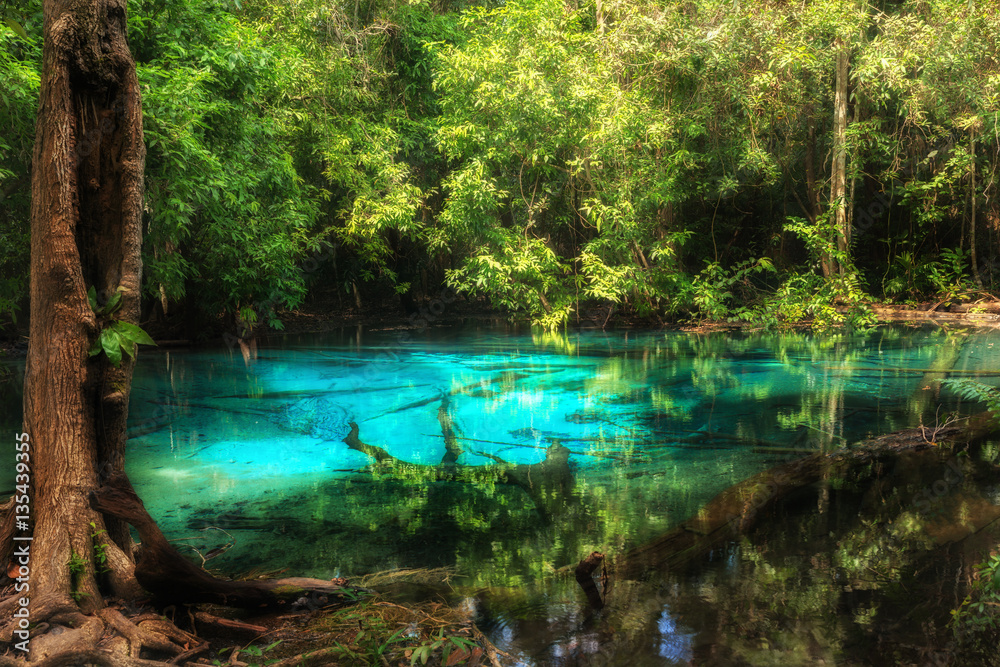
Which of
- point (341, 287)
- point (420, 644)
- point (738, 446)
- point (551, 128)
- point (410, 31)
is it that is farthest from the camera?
point (341, 287)

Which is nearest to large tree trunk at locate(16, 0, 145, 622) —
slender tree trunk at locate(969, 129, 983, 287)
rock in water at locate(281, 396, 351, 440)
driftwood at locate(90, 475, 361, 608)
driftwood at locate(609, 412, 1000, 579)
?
driftwood at locate(90, 475, 361, 608)

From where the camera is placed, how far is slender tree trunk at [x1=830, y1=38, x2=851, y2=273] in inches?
512

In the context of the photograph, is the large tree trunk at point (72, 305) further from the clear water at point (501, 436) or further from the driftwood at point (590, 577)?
the driftwood at point (590, 577)

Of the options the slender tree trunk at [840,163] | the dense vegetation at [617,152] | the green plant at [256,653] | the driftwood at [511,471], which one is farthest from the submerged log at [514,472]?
the slender tree trunk at [840,163]

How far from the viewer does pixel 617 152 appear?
13.4m

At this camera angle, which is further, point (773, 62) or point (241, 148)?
point (773, 62)

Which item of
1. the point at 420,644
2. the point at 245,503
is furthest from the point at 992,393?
the point at 245,503

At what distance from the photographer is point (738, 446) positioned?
5906 millimetres

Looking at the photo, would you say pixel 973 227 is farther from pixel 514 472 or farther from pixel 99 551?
pixel 99 551

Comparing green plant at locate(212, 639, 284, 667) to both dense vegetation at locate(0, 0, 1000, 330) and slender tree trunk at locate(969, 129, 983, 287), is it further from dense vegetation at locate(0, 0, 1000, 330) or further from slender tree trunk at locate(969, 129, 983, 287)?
slender tree trunk at locate(969, 129, 983, 287)

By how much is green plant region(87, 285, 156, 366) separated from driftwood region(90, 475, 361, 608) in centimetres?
52

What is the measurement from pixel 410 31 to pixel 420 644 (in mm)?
15340

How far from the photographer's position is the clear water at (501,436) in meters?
3.94

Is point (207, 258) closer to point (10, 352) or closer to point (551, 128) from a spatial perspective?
point (10, 352)
